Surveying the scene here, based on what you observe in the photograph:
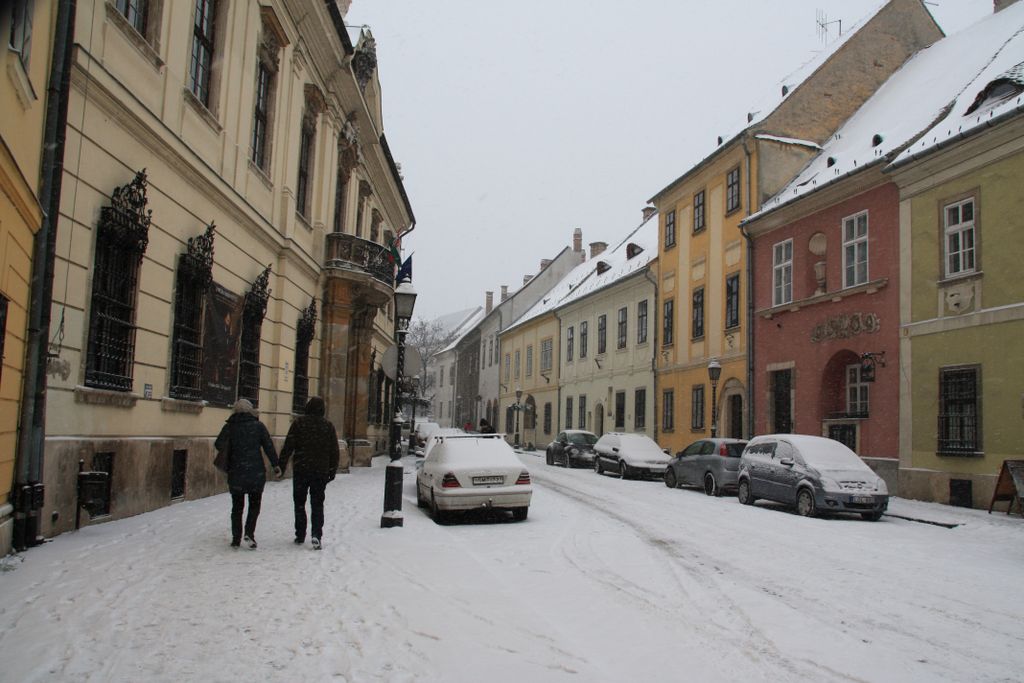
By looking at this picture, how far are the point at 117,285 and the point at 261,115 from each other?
728 cm

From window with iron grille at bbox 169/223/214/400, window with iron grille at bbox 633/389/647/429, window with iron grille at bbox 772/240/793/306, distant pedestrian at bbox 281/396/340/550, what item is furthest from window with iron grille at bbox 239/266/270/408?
window with iron grille at bbox 633/389/647/429

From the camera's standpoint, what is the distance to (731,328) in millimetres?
27359

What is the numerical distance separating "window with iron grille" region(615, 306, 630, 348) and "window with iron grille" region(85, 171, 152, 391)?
92.5ft

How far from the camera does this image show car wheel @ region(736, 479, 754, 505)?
17.2 meters

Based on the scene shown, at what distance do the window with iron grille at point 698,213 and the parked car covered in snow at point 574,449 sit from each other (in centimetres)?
894

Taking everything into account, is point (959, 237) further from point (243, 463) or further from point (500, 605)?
point (243, 463)

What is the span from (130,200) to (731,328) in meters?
21.0

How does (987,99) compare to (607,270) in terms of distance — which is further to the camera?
(607,270)

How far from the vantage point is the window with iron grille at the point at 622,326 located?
37.4 meters

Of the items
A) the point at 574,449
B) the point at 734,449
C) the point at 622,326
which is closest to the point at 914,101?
the point at 734,449

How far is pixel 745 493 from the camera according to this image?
1733 cm

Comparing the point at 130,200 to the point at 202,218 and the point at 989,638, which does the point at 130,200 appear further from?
the point at 989,638

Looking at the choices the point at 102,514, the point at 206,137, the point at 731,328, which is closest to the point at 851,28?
the point at 731,328

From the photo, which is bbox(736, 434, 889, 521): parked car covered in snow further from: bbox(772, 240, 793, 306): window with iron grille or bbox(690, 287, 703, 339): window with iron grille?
bbox(690, 287, 703, 339): window with iron grille
